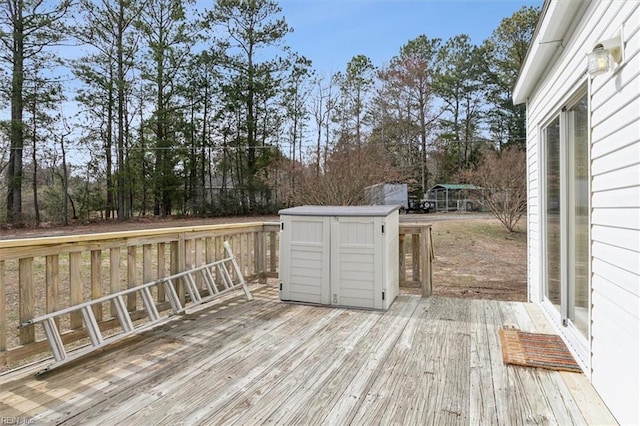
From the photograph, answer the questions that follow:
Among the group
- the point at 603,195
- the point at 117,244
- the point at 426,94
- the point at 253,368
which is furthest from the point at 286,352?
the point at 426,94

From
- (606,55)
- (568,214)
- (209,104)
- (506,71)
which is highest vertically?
(506,71)

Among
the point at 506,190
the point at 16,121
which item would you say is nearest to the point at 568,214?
the point at 506,190

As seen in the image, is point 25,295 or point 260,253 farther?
point 260,253

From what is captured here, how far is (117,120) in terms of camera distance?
15984 millimetres

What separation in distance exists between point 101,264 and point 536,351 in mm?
3494

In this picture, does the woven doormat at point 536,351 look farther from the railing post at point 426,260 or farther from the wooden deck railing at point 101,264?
the wooden deck railing at point 101,264

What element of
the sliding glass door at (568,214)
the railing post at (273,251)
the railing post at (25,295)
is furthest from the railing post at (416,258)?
the railing post at (25,295)

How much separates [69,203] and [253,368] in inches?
612

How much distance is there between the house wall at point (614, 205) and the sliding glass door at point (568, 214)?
10.2 inches

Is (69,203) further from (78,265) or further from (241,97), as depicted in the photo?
(78,265)

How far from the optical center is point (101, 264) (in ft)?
10.9

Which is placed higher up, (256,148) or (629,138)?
(256,148)

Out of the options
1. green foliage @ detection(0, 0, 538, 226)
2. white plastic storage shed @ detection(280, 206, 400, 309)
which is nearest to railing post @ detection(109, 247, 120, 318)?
white plastic storage shed @ detection(280, 206, 400, 309)

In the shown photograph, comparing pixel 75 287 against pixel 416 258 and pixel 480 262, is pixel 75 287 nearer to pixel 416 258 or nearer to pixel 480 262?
pixel 416 258
